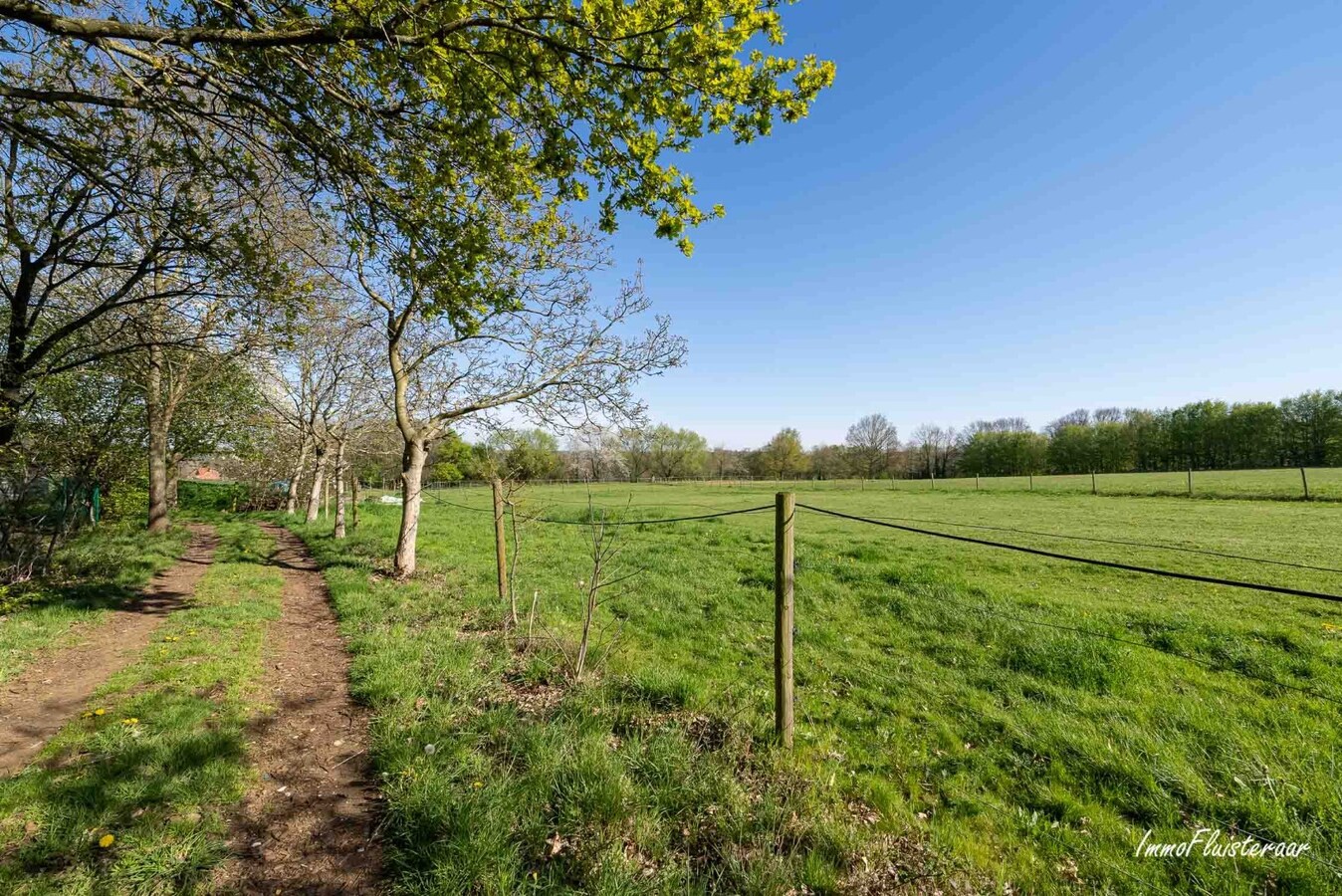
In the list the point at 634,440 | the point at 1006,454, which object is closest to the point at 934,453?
the point at 1006,454

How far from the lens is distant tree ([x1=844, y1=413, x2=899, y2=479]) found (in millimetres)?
80500

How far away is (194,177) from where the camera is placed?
5117 millimetres

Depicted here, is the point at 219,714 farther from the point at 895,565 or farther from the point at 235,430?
the point at 235,430

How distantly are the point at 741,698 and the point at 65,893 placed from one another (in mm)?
4516

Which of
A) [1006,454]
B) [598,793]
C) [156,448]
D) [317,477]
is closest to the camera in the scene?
[598,793]

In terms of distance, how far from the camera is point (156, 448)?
45.2 feet

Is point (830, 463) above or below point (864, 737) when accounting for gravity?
above

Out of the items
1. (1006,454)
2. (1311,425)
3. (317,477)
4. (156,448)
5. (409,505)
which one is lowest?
(409,505)

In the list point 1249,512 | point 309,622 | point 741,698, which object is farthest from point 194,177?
point 1249,512

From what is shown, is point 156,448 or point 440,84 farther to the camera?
point 156,448

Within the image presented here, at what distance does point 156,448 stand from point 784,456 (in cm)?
7509

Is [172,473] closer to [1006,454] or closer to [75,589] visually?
[75,589]

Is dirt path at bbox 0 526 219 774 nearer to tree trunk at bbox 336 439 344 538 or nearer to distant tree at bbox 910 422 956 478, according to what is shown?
tree trunk at bbox 336 439 344 538

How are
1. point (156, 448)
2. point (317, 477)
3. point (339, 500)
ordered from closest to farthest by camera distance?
point (156, 448) < point (339, 500) < point (317, 477)
